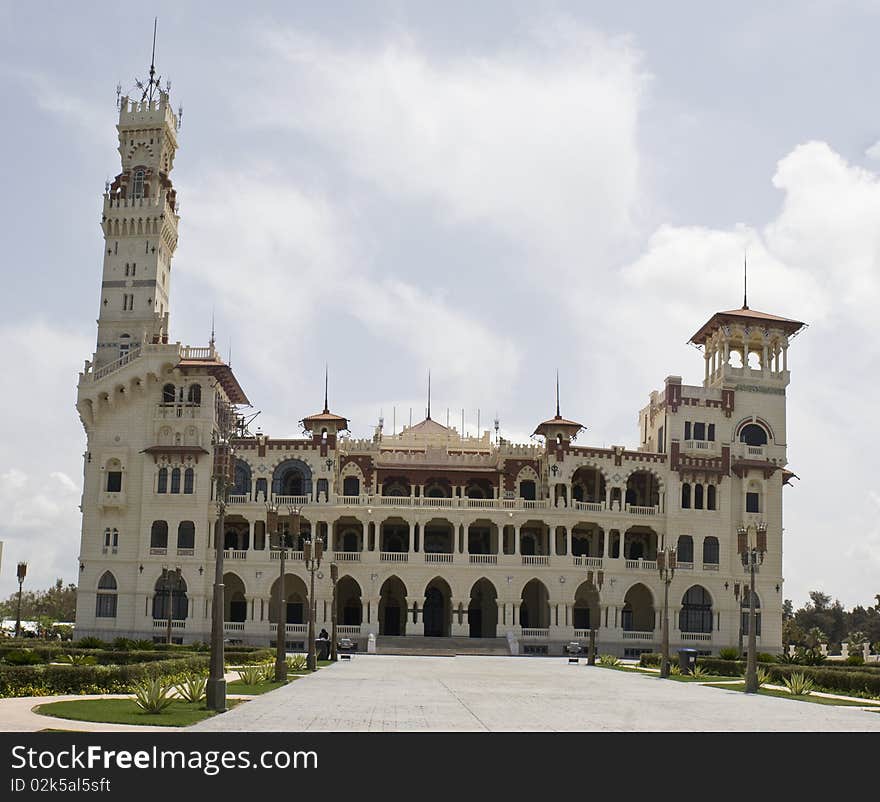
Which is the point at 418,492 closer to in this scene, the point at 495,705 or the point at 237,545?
the point at 237,545

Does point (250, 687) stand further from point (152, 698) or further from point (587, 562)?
point (587, 562)

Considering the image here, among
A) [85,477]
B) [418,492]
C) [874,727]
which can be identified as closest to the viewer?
[874,727]

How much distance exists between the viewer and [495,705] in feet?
109

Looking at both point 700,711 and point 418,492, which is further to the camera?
point 418,492

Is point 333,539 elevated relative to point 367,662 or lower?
elevated

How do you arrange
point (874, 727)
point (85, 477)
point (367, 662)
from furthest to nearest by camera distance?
point (85, 477), point (367, 662), point (874, 727)

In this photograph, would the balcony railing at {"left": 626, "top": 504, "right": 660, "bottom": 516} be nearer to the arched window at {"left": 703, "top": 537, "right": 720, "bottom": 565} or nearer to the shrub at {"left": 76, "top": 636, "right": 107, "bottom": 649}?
the arched window at {"left": 703, "top": 537, "right": 720, "bottom": 565}

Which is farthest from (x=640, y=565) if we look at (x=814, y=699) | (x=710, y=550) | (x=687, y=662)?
(x=814, y=699)

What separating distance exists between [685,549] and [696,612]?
4.41 metres

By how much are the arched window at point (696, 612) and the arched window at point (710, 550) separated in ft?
6.50

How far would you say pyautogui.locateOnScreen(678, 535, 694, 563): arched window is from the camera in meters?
87.8

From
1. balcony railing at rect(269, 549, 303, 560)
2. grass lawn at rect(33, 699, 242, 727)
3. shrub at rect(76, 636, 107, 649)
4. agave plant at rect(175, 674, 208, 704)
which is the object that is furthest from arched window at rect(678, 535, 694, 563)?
grass lawn at rect(33, 699, 242, 727)
